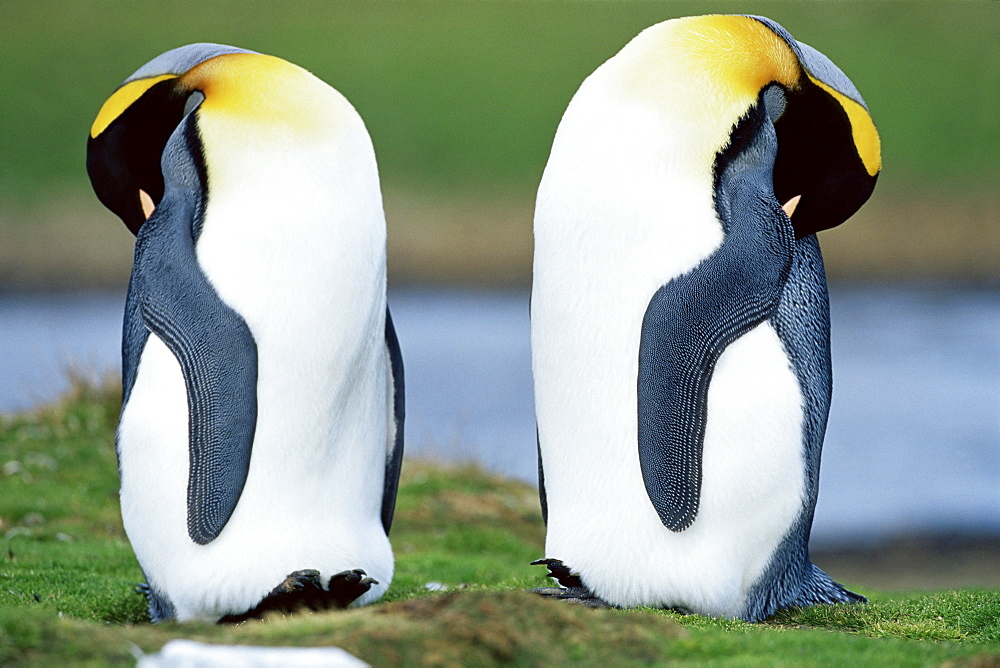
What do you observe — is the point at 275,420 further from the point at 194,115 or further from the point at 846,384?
the point at 846,384

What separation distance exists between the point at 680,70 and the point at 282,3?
38.3 m

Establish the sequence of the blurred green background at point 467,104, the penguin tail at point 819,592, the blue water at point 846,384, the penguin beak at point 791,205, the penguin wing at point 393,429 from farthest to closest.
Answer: the blurred green background at point 467,104 < the blue water at point 846,384 < the penguin wing at point 393,429 < the penguin beak at point 791,205 < the penguin tail at point 819,592

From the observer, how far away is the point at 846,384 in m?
19.6

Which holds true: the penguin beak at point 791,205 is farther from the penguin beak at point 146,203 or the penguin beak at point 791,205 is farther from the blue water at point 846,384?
the blue water at point 846,384

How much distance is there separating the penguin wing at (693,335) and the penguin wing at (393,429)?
1.07 metres

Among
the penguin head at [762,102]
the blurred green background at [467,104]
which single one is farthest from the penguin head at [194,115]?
the blurred green background at [467,104]

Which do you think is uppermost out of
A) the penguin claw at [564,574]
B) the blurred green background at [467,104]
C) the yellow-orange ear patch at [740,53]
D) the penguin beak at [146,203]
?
the blurred green background at [467,104]

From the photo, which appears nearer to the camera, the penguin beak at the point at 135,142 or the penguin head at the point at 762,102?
the penguin head at the point at 762,102

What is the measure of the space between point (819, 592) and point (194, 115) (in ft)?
9.41

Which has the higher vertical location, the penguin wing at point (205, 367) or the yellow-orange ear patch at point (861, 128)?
the yellow-orange ear patch at point (861, 128)

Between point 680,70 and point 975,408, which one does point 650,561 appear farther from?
point 975,408

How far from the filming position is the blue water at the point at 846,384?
13.0m

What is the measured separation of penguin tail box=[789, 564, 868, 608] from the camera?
4.57 m

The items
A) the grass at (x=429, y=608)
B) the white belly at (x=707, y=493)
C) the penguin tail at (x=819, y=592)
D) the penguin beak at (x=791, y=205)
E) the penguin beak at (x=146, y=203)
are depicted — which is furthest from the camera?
the penguin beak at (x=146, y=203)
